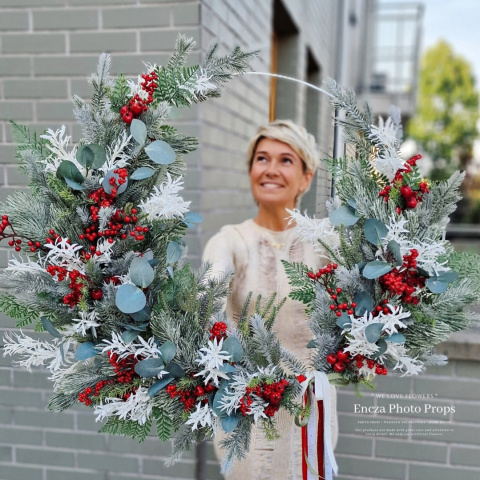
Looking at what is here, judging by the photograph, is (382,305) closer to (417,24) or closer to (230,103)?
(230,103)

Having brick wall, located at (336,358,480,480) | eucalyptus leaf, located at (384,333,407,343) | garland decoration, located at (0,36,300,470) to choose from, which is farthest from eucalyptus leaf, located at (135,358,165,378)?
brick wall, located at (336,358,480,480)

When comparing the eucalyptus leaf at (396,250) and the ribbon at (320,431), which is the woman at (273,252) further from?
the eucalyptus leaf at (396,250)

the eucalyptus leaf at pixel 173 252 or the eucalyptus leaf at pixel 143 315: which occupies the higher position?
the eucalyptus leaf at pixel 173 252

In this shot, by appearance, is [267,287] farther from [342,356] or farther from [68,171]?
[68,171]

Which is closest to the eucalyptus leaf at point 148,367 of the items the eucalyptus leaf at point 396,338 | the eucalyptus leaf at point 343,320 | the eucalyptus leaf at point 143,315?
the eucalyptus leaf at point 143,315

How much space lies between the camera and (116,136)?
4.05ft

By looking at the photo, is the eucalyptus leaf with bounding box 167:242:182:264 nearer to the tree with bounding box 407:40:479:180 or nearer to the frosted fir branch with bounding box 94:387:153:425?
the frosted fir branch with bounding box 94:387:153:425

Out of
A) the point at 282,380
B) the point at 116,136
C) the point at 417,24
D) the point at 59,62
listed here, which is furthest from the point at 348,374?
the point at 417,24

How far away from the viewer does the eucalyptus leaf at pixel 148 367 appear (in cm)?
116

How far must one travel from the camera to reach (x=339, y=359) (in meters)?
1.21

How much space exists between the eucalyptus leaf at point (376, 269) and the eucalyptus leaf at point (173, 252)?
1.58ft

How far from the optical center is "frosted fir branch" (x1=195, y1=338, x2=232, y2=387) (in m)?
1.14

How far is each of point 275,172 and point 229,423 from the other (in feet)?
2.83

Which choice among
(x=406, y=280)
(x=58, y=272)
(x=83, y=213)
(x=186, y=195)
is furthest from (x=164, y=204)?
(x=186, y=195)
